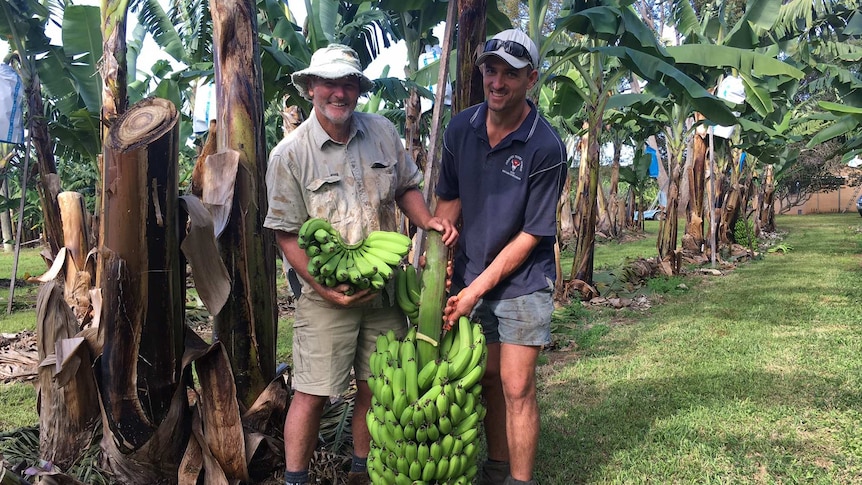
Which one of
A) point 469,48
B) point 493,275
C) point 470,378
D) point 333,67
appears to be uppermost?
point 469,48

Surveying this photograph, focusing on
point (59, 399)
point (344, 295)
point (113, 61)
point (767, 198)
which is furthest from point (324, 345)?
point (767, 198)

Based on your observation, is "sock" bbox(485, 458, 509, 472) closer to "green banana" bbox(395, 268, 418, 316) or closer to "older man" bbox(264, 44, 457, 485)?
"older man" bbox(264, 44, 457, 485)

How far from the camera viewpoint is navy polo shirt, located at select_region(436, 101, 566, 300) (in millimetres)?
2771

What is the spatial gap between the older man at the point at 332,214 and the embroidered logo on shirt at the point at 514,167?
1.27ft

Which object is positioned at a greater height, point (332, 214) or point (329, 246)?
point (332, 214)

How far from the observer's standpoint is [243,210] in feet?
10.1

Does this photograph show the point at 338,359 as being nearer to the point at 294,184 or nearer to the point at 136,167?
the point at 294,184

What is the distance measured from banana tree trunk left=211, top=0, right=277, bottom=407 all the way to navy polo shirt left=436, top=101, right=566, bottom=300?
1.02 m

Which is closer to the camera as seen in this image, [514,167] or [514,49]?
[514,49]

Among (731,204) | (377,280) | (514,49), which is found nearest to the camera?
(377,280)

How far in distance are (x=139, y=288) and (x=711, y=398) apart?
3.81m

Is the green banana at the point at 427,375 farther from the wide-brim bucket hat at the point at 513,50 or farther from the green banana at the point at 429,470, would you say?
the wide-brim bucket hat at the point at 513,50

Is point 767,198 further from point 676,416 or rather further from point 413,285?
point 413,285

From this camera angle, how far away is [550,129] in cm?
286
